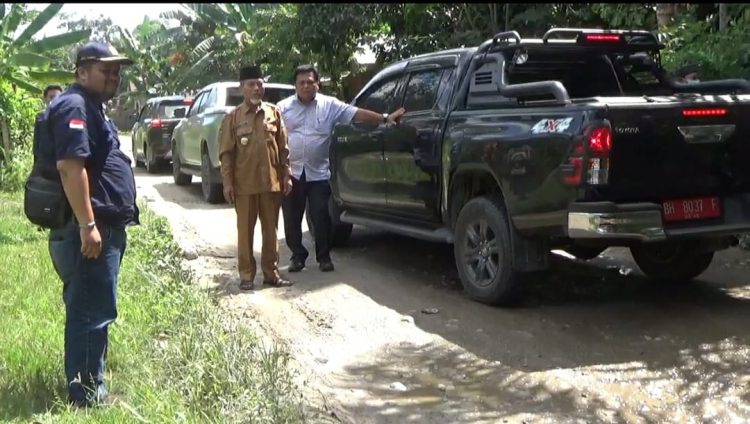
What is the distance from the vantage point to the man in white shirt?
312 inches

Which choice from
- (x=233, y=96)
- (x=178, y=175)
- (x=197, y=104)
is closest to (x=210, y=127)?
(x=233, y=96)

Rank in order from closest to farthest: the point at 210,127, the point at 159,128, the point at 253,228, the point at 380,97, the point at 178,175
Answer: the point at 253,228 → the point at 380,97 → the point at 210,127 → the point at 178,175 → the point at 159,128

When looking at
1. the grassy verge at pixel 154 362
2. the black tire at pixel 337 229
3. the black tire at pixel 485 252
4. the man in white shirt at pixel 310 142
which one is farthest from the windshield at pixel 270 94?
the black tire at pixel 485 252

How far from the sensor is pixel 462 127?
685 centimetres

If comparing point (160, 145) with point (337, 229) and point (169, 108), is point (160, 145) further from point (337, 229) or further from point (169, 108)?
point (337, 229)

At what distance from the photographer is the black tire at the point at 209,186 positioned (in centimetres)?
1282

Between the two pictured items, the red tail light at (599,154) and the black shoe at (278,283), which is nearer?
the red tail light at (599,154)

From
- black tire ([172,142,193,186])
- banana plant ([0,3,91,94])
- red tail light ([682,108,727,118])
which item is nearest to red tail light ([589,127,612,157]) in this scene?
red tail light ([682,108,727,118])

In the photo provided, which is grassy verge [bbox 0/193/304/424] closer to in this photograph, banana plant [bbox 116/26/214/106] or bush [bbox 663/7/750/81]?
bush [bbox 663/7/750/81]

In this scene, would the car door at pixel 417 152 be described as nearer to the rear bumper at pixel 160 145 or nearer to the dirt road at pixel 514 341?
the dirt road at pixel 514 341

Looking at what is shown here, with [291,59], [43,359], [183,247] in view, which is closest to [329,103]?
[183,247]

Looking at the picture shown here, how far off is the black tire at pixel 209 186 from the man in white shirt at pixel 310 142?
16.0ft

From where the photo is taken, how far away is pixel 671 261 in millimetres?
7312

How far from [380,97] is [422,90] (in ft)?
2.63
